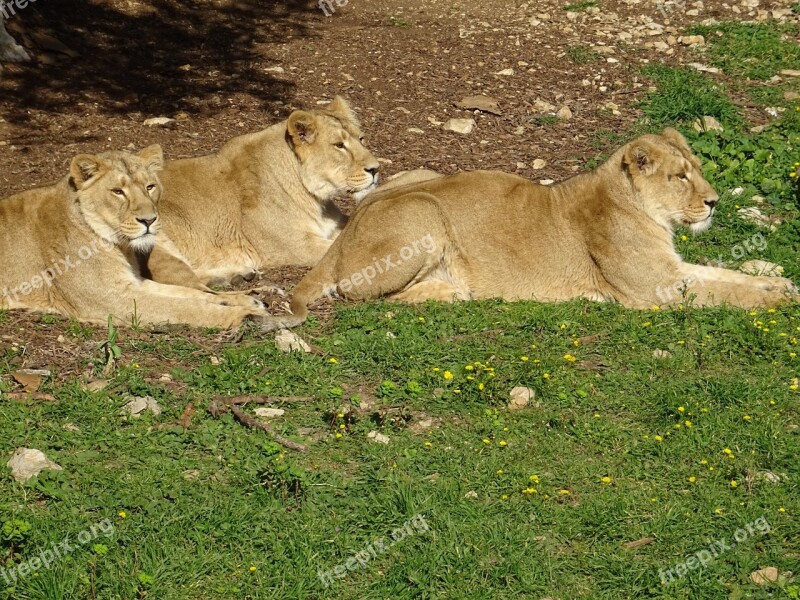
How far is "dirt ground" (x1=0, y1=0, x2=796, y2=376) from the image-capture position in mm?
11492

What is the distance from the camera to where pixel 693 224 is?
28.8 ft

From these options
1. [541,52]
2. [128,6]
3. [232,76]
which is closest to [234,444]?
[232,76]

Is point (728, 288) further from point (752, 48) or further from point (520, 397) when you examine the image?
point (752, 48)

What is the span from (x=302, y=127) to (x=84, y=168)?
2.33 meters

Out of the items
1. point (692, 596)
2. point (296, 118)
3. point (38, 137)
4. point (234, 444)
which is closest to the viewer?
point (692, 596)

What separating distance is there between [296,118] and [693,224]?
3584 mm

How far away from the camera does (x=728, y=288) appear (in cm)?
837

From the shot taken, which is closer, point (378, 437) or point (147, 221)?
point (378, 437)

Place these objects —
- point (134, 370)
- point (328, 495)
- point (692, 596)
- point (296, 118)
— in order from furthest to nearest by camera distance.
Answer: point (296, 118)
point (134, 370)
point (328, 495)
point (692, 596)

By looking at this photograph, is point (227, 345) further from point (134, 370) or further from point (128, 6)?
point (128, 6)

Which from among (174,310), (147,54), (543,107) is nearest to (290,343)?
(174,310)

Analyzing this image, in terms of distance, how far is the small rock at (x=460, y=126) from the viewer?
Answer: 1198cm

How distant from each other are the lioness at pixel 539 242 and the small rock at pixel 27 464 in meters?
→ 2.74

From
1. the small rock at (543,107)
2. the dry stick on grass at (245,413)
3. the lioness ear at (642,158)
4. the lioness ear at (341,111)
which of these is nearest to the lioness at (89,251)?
the dry stick on grass at (245,413)
